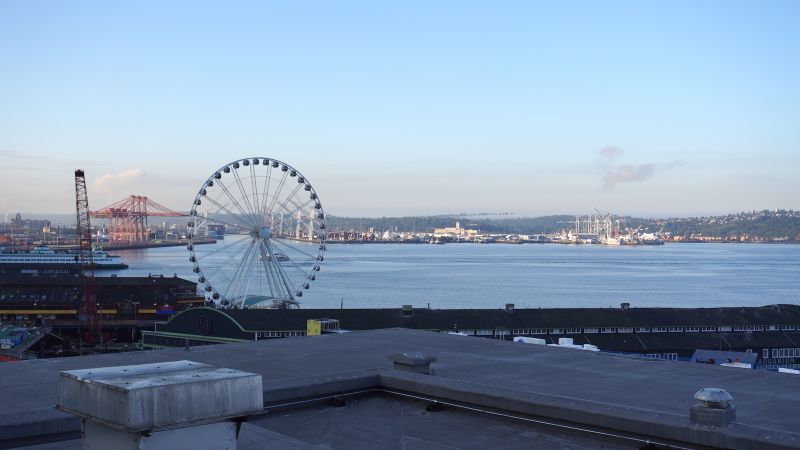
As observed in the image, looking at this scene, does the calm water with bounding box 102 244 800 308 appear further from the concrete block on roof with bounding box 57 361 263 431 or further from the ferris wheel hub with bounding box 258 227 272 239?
the concrete block on roof with bounding box 57 361 263 431

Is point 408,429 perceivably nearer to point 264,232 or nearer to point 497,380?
point 497,380

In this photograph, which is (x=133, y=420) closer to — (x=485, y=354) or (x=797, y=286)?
(x=485, y=354)

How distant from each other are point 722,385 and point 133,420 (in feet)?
18.1

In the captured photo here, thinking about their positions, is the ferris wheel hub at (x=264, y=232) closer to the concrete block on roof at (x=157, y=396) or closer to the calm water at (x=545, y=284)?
the calm water at (x=545, y=284)

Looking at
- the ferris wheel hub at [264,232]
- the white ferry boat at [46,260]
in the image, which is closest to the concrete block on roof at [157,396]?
the ferris wheel hub at [264,232]

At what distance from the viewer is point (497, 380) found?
7.46 m

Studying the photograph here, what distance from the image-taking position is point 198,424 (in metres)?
2.74

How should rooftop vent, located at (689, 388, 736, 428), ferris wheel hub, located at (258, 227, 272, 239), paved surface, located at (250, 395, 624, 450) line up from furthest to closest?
ferris wheel hub, located at (258, 227, 272, 239) → paved surface, located at (250, 395, 624, 450) → rooftop vent, located at (689, 388, 736, 428)

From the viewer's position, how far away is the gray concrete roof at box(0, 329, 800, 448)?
17.0 ft

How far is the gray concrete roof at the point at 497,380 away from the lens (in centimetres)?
518

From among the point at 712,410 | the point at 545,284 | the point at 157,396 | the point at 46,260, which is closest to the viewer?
the point at 157,396

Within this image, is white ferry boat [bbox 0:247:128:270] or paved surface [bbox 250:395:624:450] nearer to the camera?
paved surface [bbox 250:395:624:450]

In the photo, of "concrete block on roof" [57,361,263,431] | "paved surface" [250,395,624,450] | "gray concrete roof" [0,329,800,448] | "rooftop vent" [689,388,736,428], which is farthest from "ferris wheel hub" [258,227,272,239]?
"concrete block on roof" [57,361,263,431]

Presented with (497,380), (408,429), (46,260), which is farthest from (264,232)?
(46,260)
